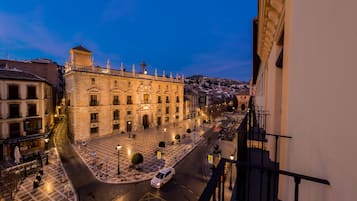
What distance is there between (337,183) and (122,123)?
31176 mm

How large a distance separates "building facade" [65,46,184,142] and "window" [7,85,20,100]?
6.18m

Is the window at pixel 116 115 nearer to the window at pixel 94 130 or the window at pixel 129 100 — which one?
the window at pixel 129 100

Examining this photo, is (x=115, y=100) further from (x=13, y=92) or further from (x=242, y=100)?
(x=242, y=100)

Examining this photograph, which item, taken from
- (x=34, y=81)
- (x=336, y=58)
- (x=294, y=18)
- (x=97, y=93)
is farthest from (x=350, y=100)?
(x=97, y=93)

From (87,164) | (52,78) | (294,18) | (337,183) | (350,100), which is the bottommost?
(87,164)

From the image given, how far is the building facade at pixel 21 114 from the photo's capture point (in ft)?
56.9

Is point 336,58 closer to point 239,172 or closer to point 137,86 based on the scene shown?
point 239,172

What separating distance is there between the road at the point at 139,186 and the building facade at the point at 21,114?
484cm

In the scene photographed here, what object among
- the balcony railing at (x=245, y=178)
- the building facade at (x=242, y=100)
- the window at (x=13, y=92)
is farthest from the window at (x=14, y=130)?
the building facade at (x=242, y=100)

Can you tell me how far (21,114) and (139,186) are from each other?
1771 cm

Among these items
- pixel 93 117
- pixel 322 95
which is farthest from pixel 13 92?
pixel 322 95

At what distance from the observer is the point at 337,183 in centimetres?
124

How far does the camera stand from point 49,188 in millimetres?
12586

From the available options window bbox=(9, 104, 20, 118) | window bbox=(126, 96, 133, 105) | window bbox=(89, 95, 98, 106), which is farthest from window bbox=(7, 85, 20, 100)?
window bbox=(126, 96, 133, 105)
